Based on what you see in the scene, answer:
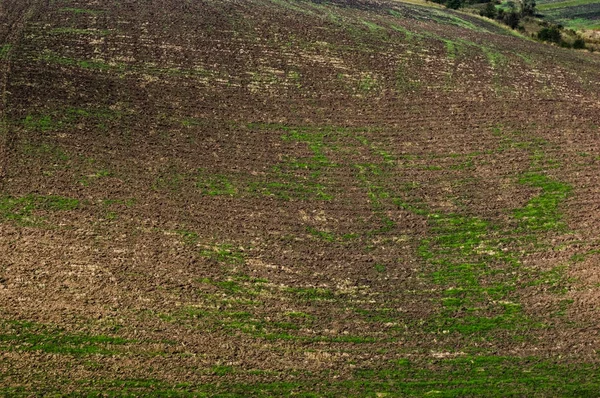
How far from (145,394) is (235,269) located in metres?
6.52

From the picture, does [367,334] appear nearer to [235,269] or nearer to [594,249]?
[235,269]

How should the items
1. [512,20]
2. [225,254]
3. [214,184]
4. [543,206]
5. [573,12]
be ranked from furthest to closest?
1. [573,12]
2. [512,20]
3. [214,184]
4. [543,206]
5. [225,254]

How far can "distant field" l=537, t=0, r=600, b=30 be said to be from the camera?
6119 centimetres

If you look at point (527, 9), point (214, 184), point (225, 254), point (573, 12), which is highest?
point (573, 12)

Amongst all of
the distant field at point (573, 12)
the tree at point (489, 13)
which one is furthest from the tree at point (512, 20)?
the distant field at point (573, 12)

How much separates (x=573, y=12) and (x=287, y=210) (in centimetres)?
4862

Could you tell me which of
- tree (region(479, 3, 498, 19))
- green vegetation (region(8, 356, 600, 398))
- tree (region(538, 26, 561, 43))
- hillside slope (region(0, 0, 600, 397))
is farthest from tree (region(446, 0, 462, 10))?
green vegetation (region(8, 356, 600, 398))

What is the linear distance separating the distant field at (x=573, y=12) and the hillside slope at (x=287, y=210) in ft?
56.3

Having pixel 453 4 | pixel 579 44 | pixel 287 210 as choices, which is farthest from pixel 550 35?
pixel 287 210

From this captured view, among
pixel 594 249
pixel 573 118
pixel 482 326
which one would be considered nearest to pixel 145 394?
pixel 482 326

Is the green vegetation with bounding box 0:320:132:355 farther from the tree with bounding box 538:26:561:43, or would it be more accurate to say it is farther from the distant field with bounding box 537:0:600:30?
the distant field with bounding box 537:0:600:30

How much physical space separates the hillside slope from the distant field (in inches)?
676

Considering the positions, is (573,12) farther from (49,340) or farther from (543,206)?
(49,340)

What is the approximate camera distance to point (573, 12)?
65.1 meters
